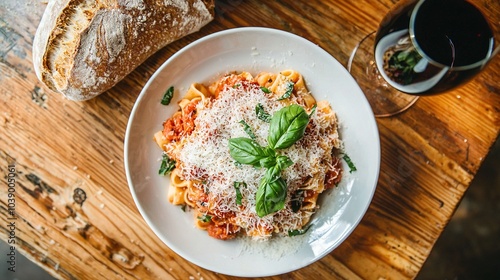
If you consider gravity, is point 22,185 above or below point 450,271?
above

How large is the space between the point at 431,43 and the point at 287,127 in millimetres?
759

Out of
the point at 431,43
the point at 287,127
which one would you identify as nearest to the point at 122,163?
the point at 287,127

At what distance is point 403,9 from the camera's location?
224cm

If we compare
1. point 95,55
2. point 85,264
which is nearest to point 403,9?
point 95,55

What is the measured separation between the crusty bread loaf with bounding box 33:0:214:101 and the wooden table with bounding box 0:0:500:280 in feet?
0.66

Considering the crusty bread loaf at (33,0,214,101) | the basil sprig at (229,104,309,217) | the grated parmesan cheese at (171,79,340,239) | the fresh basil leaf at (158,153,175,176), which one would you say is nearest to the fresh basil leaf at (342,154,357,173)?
the grated parmesan cheese at (171,79,340,239)

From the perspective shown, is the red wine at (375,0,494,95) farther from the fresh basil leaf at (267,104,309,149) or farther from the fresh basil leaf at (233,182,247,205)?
the fresh basil leaf at (233,182,247,205)

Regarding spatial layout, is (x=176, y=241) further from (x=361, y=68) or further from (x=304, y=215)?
(x=361, y=68)

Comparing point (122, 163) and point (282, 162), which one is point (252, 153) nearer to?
point (282, 162)

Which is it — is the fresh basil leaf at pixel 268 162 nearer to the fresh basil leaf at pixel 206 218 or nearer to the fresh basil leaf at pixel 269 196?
the fresh basil leaf at pixel 269 196

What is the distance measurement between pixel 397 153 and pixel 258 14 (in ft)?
3.79

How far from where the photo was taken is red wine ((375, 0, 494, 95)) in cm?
217

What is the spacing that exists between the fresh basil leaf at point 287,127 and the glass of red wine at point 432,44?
0.48 m

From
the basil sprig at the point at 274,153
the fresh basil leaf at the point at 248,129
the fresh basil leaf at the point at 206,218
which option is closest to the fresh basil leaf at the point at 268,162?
the basil sprig at the point at 274,153
